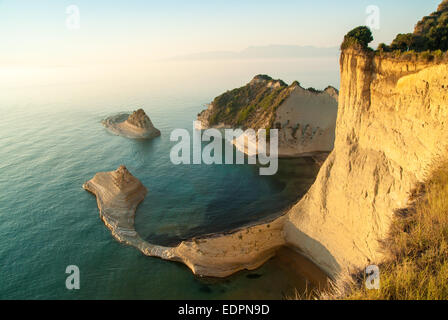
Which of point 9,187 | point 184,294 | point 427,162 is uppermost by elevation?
point 427,162

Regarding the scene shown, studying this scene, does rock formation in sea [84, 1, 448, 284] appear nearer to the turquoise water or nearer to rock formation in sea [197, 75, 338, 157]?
the turquoise water

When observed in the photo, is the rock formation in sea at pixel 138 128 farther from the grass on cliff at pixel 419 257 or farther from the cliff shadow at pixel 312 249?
the grass on cliff at pixel 419 257

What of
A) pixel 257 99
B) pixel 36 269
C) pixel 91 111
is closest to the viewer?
pixel 36 269

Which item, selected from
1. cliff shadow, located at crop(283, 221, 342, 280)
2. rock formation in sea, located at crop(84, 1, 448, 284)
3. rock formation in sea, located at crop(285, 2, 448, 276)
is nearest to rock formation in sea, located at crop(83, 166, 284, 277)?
rock formation in sea, located at crop(84, 1, 448, 284)

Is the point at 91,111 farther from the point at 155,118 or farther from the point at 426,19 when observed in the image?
the point at 426,19

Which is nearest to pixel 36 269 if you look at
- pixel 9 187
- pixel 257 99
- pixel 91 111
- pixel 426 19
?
pixel 9 187

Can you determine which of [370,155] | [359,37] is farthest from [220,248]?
[359,37]

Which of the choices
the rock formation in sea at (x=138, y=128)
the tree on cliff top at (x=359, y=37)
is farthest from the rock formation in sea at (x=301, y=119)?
the tree on cliff top at (x=359, y=37)
